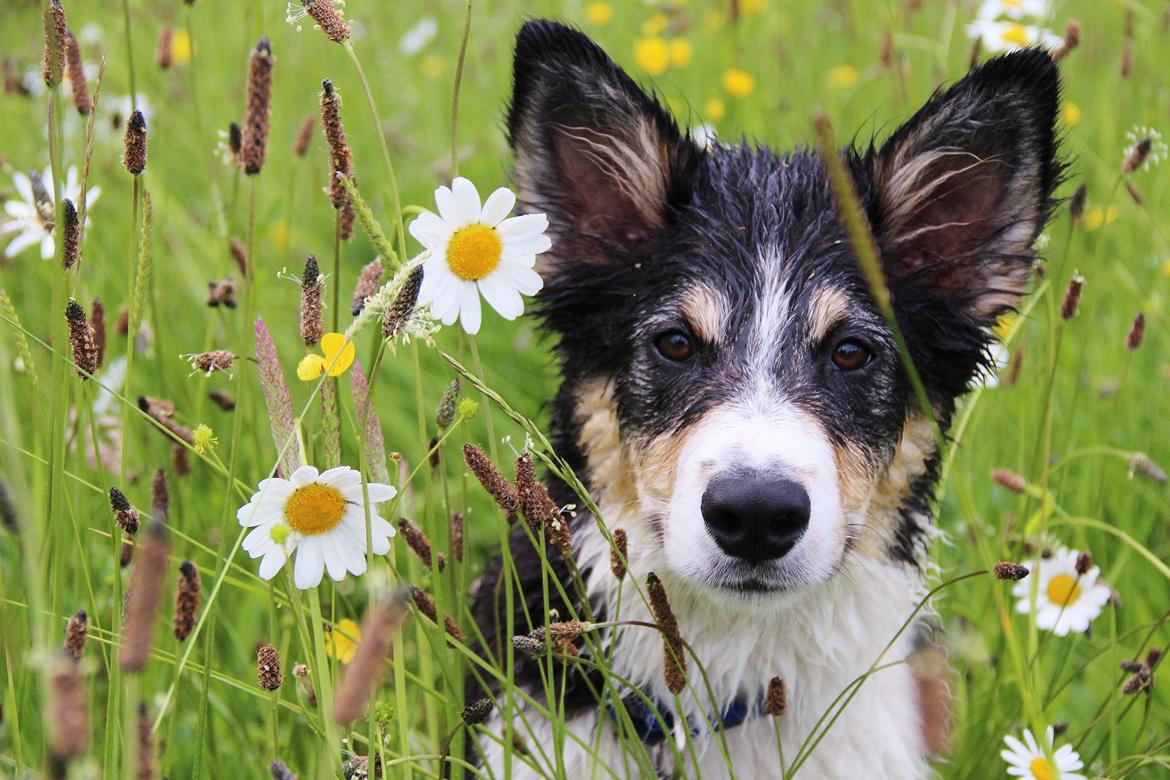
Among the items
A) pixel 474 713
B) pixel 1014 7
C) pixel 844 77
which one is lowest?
pixel 474 713

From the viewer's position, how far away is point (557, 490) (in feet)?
10.3

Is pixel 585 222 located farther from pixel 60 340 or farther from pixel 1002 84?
pixel 60 340

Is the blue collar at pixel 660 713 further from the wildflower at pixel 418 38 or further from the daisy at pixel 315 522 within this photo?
the wildflower at pixel 418 38

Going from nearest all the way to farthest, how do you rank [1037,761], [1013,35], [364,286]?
[364,286] → [1037,761] → [1013,35]

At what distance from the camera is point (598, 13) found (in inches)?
276

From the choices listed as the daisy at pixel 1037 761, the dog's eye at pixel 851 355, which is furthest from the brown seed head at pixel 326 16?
the daisy at pixel 1037 761

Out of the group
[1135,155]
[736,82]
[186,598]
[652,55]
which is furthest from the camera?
[652,55]

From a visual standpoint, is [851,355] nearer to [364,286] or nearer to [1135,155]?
[1135,155]

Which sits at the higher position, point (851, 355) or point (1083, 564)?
point (851, 355)

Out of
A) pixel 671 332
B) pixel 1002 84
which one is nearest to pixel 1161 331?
pixel 1002 84

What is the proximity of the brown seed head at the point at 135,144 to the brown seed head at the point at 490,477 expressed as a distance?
2.27 feet

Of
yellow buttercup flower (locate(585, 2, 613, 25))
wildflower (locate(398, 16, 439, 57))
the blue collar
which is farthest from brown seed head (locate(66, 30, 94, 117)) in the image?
yellow buttercup flower (locate(585, 2, 613, 25))

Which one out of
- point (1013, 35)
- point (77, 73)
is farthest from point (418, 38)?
point (77, 73)

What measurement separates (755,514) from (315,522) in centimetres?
91
